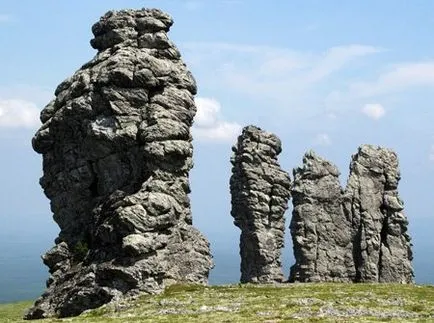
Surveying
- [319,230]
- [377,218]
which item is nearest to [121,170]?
[319,230]

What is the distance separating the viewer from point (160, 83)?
10131 centimetres

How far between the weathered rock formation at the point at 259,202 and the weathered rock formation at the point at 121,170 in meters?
16.4

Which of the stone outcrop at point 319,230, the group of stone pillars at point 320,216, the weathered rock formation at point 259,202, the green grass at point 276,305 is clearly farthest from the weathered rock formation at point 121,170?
the stone outcrop at point 319,230

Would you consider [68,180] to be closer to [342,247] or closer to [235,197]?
[235,197]

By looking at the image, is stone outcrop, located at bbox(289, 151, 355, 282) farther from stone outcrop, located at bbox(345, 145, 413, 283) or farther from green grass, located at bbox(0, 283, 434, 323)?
green grass, located at bbox(0, 283, 434, 323)

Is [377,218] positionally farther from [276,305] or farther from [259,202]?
[276,305]

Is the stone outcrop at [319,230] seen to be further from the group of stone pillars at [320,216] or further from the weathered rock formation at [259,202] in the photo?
the weathered rock formation at [259,202]

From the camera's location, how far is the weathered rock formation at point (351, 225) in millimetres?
109000

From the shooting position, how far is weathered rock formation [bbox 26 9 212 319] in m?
91.8

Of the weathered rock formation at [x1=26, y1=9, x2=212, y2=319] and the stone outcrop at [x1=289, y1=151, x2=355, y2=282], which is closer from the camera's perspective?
the weathered rock formation at [x1=26, y1=9, x2=212, y2=319]

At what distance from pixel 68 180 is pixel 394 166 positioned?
182ft

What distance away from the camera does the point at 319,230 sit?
360ft

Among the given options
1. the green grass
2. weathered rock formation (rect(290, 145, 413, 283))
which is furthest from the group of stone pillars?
the green grass

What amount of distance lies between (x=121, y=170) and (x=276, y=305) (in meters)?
37.5
